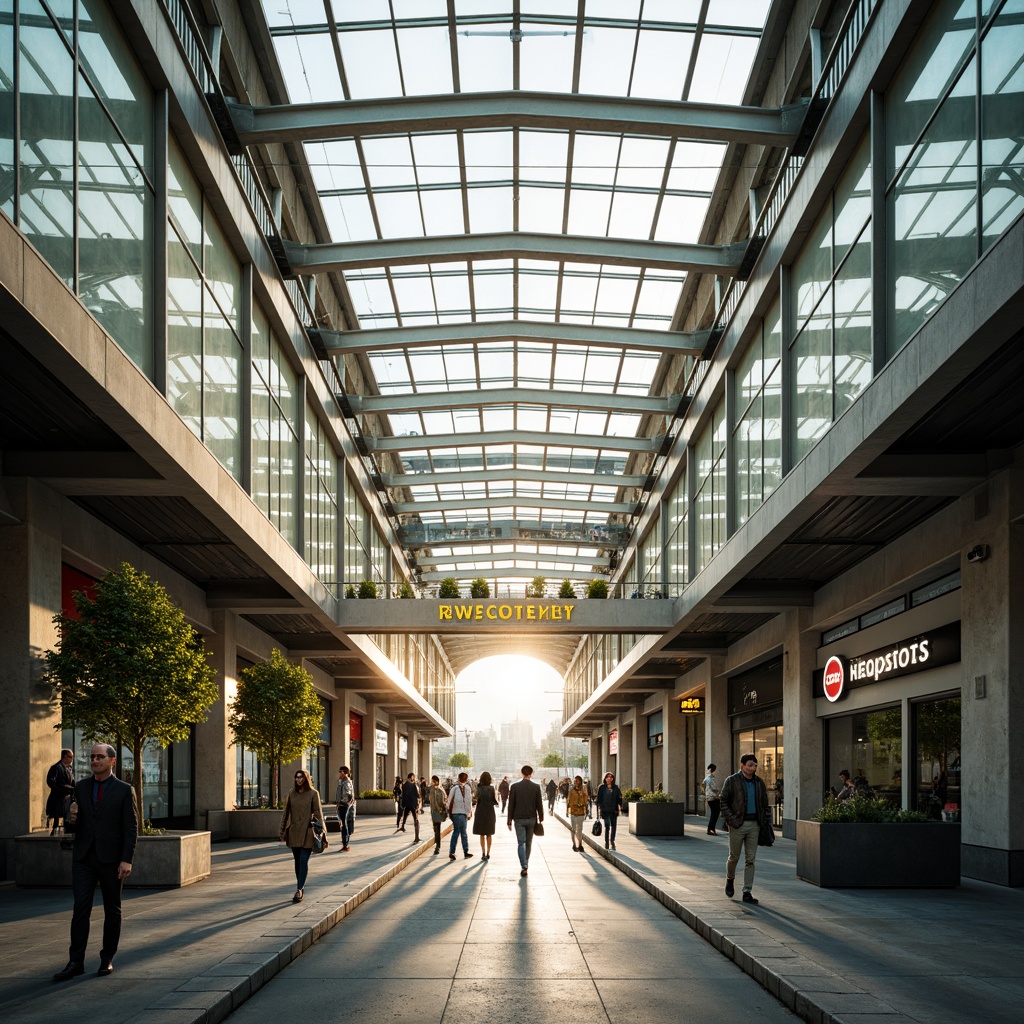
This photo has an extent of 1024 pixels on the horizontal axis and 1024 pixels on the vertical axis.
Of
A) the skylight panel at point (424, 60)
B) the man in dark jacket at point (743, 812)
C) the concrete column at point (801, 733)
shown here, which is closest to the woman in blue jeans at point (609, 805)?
the concrete column at point (801, 733)

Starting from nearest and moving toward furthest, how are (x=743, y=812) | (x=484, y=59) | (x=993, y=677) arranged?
→ (x=743, y=812), (x=993, y=677), (x=484, y=59)

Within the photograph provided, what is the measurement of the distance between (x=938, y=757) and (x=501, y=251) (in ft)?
43.8

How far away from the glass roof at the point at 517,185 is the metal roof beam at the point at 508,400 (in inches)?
3.9

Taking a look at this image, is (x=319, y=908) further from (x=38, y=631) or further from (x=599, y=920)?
(x=38, y=631)

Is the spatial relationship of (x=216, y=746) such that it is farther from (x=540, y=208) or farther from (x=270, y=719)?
(x=540, y=208)

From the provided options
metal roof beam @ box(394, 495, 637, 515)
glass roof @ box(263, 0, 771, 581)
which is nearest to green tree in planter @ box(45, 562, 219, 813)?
glass roof @ box(263, 0, 771, 581)

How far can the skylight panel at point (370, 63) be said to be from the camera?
68.5 feet

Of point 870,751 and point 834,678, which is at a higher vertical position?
point 834,678

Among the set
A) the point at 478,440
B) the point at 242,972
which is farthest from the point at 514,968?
the point at 478,440

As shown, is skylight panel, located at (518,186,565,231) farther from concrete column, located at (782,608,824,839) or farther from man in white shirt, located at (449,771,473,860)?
man in white shirt, located at (449,771,473,860)

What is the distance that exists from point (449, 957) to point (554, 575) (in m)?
47.7

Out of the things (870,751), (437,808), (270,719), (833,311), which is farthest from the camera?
(270,719)

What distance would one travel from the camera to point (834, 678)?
25.7 meters

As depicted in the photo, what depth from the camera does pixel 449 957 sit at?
10.5 m
